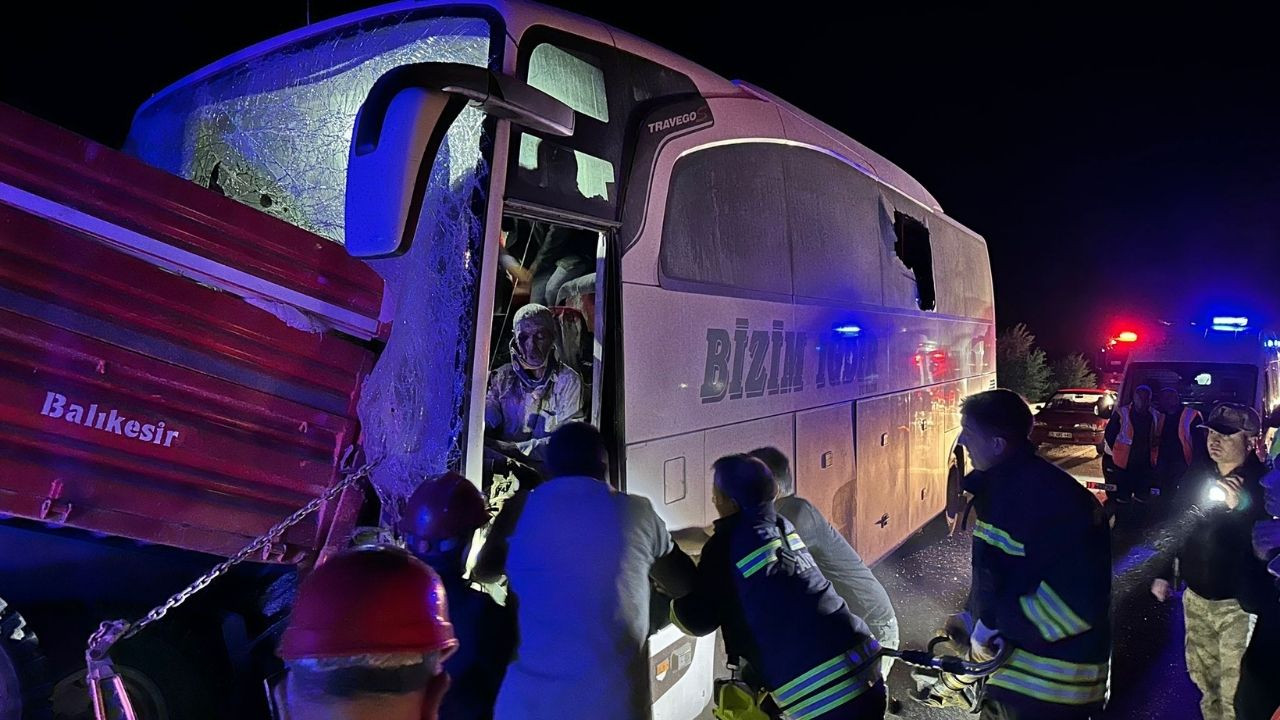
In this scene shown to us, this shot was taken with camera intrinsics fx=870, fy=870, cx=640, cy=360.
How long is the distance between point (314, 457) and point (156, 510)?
21.6 inches

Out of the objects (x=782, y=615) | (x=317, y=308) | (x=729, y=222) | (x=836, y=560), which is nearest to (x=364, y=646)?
(x=782, y=615)

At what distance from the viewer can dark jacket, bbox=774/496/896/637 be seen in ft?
11.6

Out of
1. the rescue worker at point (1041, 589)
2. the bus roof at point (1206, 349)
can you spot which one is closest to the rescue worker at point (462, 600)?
the rescue worker at point (1041, 589)

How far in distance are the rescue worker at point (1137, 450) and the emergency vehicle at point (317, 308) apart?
16.5 feet

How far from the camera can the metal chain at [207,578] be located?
284 cm

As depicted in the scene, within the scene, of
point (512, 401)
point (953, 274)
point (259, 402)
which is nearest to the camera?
point (259, 402)

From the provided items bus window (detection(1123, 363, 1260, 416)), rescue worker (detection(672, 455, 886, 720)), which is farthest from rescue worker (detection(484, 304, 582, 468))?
bus window (detection(1123, 363, 1260, 416))

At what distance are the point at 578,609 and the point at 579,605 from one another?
0.01 meters

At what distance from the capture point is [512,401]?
4.18m

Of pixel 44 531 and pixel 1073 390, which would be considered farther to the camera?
pixel 1073 390

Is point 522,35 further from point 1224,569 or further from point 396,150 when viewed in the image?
point 1224,569

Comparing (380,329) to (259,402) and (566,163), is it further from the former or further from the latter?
(566,163)

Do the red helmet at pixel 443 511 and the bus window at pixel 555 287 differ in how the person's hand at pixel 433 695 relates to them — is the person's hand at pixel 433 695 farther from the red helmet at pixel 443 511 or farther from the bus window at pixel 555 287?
the bus window at pixel 555 287

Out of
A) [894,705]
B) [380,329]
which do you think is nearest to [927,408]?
[894,705]
